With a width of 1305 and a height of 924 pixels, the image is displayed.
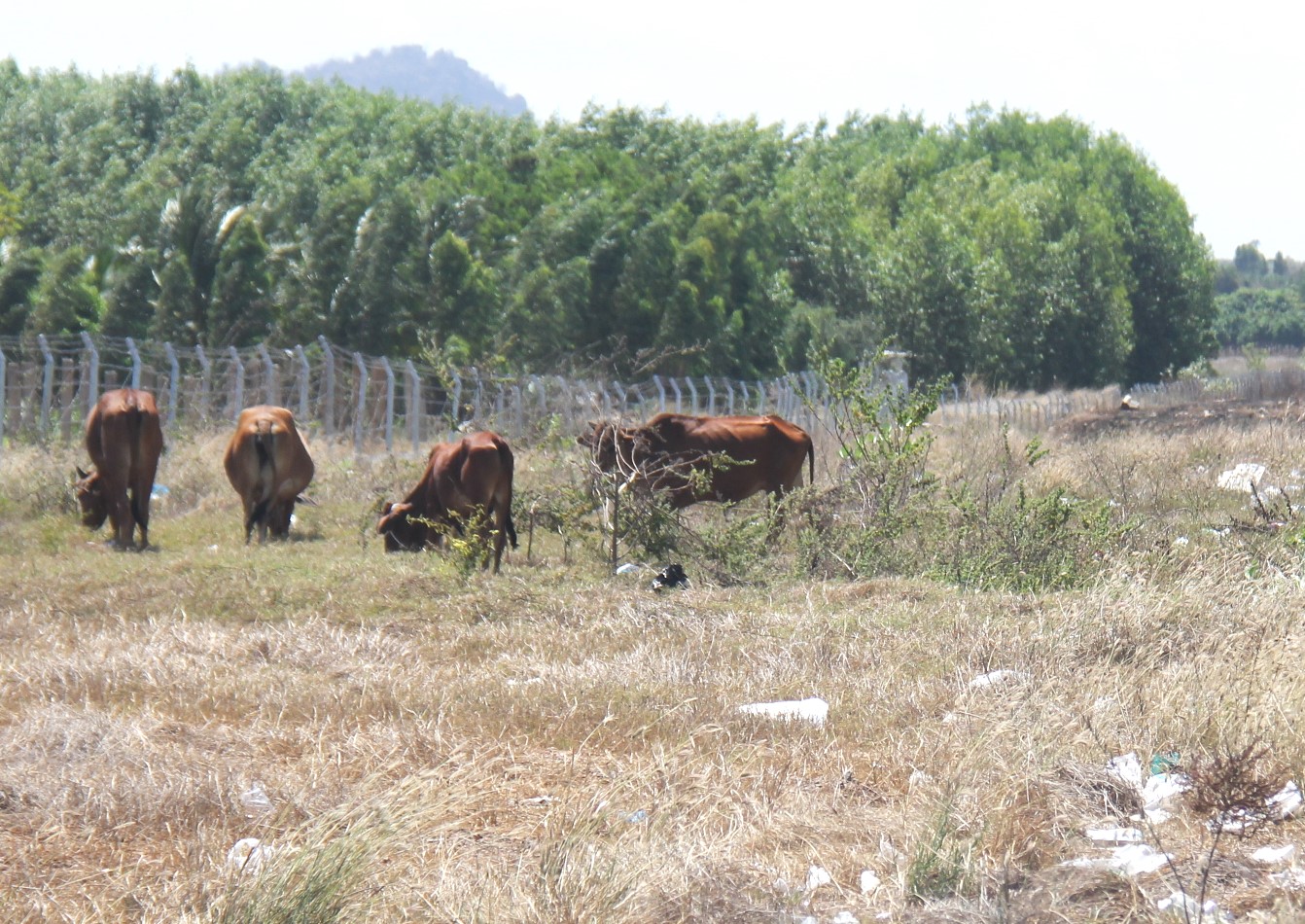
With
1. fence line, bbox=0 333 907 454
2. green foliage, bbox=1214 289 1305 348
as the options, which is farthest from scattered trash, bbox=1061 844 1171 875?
green foliage, bbox=1214 289 1305 348

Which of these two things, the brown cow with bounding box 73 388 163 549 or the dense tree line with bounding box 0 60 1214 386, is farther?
the dense tree line with bounding box 0 60 1214 386

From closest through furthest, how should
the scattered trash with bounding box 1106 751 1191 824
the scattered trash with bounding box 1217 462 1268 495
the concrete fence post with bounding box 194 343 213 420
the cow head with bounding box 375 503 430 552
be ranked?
the scattered trash with bounding box 1106 751 1191 824
the cow head with bounding box 375 503 430 552
the scattered trash with bounding box 1217 462 1268 495
the concrete fence post with bounding box 194 343 213 420

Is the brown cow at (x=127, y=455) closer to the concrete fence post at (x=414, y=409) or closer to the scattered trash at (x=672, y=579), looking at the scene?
the scattered trash at (x=672, y=579)

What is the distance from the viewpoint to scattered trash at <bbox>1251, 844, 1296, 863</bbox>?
4.29 meters

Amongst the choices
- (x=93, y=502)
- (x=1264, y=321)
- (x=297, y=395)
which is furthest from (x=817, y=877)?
(x=1264, y=321)

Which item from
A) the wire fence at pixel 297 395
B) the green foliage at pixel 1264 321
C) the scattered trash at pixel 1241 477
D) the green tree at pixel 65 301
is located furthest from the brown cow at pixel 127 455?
the green foliage at pixel 1264 321

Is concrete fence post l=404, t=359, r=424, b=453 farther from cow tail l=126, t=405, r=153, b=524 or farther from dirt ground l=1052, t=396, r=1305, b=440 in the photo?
dirt ground l=1052, t=396, r=1305, b=440

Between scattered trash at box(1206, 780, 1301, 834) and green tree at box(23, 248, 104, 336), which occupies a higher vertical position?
green tree at box(23, 248, 104, 336)

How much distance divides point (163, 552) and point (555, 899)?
357 inches

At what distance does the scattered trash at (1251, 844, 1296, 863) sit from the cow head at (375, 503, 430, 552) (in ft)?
28.9

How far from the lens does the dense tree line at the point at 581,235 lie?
106 feet

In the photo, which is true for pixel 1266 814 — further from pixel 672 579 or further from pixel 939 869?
pixel 672 579

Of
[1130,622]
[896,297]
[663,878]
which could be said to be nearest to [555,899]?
[663,878]

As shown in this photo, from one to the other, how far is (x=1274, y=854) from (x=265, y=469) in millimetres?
10727
